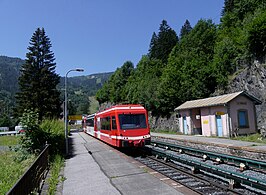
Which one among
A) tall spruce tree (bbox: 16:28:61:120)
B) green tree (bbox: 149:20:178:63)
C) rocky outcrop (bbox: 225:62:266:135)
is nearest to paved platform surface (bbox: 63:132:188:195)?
rocky outcrop (bbox: 225:62:266:135)

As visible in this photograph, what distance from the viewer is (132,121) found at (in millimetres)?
15523

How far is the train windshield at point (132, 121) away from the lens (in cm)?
1530

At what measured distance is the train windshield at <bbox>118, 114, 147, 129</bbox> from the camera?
50.2 feet

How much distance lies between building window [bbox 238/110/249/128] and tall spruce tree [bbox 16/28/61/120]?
29.3 metres

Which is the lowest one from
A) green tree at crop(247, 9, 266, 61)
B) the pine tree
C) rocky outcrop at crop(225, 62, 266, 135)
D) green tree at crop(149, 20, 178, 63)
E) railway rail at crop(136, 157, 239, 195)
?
railway rail at crop(136, 157, 239, 195)

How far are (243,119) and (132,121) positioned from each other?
39.1 feet

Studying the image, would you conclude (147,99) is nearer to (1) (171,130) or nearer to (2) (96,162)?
(1) (171,130)

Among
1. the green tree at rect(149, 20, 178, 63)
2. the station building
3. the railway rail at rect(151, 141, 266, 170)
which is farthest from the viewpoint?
the green tree at rect(149, 20, 178, 63)

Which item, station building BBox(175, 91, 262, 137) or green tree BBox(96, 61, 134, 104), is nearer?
station building BBox(175, 91, 262, 137)

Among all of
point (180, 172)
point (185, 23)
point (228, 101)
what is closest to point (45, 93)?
point (228, 101)

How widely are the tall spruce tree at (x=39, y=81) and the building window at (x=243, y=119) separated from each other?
96.2ft

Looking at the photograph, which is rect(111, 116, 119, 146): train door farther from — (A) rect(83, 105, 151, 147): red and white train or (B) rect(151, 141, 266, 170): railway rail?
(B) rect(151, 141, 266, 170): railway rail

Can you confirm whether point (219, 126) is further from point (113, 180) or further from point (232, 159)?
point (113, 180)

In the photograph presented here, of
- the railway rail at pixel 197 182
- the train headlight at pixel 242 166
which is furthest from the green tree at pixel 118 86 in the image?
the train headlight at pixel 242 166
